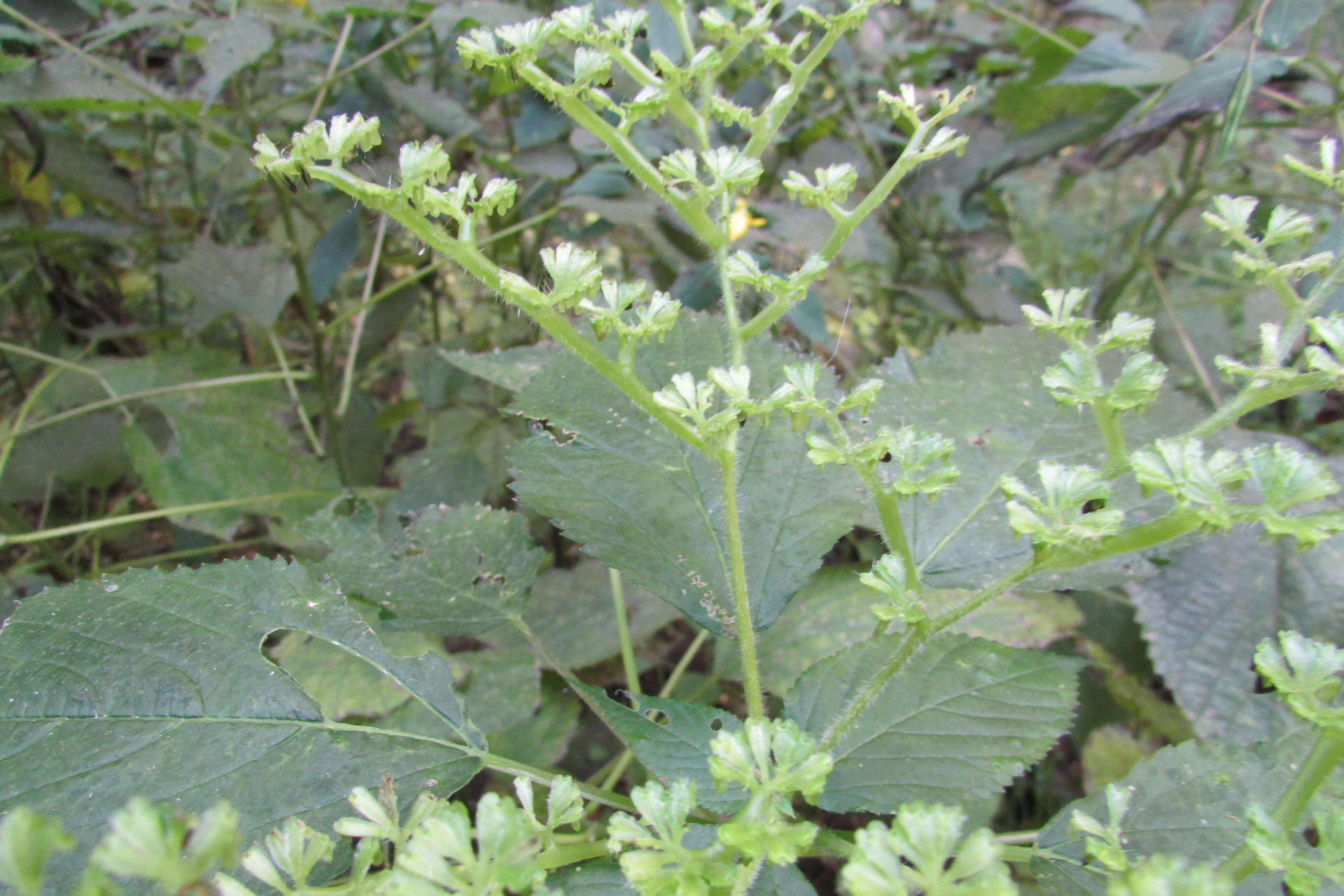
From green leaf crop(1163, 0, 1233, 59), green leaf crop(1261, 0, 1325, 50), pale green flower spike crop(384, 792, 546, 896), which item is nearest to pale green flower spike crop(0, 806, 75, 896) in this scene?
pale green flower spike crop(384, 792, 546, 896)

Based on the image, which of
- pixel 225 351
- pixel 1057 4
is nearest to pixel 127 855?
pixel 225 351

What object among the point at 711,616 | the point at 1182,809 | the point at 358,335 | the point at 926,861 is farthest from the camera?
the point at 358,335

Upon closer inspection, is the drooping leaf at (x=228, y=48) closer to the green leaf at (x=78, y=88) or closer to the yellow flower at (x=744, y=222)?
the green leaf at (x=78, y=88)

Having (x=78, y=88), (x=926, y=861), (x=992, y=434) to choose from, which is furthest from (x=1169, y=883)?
(x=78, y=88)

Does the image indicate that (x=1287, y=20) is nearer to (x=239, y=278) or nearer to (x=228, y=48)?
(x=228, y=48)

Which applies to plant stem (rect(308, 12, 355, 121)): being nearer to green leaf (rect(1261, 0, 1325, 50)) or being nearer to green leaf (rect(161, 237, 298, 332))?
green leaf (rect(161, 237, 298, 332))

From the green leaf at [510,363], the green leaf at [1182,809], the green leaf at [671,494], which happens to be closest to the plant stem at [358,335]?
the green leaf at [510,363]
